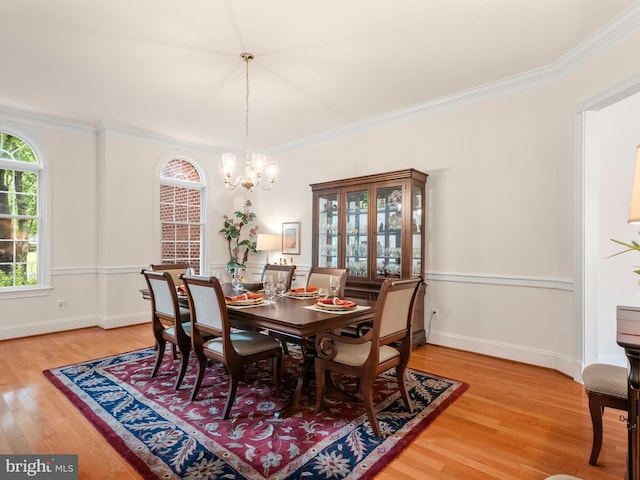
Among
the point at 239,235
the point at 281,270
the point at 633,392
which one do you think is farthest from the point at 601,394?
the point at 239,235

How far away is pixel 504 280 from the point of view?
362 centimetres

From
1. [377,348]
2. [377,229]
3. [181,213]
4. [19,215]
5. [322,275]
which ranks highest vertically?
[181,213]

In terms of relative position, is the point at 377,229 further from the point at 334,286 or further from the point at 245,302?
the point at 245,302

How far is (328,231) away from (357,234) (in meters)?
0.49

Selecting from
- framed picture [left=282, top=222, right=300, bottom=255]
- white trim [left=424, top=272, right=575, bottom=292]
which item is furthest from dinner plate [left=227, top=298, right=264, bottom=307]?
framed picture [left=282, top=222, right=300, bottom=255]

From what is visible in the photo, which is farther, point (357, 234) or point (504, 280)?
point (357, 234)

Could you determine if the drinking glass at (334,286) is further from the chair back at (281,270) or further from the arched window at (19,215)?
the arched window at (19,215)

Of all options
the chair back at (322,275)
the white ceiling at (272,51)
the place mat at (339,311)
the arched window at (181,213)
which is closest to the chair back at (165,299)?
the place mat at (339,311)

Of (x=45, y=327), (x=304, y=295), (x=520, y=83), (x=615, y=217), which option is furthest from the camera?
(x=45, y=327)

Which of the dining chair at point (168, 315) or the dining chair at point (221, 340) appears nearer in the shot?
the dining chair at point (221, 340)

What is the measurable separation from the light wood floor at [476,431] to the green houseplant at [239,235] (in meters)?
3.23

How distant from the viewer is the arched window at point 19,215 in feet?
14.5

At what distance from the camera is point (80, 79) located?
11.7 feet

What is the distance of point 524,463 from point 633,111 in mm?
3355
